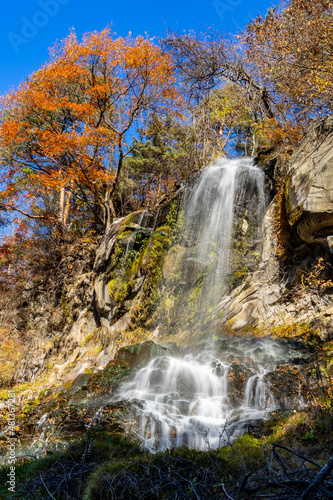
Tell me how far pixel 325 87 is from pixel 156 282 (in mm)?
8364

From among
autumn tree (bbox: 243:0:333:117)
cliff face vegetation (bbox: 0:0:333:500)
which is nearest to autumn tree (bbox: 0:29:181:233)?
cliff face vegetation (bbox: 0:0:333:500)

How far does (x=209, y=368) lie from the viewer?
728 cm

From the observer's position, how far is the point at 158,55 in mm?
13984

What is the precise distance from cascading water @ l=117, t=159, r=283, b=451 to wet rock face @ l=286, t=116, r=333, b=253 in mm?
2528

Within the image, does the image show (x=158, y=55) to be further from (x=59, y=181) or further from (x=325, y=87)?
(x=325, y=87)

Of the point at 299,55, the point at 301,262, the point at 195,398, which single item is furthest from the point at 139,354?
the point at 299,55

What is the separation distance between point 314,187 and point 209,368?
540 centimetres

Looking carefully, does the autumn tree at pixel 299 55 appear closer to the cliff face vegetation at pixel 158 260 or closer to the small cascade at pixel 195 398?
the cliff face vegetation at pixel 158 260

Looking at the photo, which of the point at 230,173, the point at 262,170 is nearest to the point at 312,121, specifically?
the point at 262,170

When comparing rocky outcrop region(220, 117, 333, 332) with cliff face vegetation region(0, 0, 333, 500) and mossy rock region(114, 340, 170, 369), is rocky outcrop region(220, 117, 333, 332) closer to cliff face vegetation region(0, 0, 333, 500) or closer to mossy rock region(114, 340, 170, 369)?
cliff face vegetation region(0, 0, 333, 500)

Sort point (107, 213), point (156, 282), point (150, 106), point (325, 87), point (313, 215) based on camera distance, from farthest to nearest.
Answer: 1. point (107, 213)
2. point (150, 106)
3. point (156, 282)
4. point (325, 87)
5. point (313, 215)

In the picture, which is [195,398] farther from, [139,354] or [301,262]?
[301,262]

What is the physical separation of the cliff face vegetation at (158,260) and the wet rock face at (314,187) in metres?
0.05

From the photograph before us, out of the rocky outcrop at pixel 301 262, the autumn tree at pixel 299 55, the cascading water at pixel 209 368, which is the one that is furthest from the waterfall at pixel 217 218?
the autumn tree at pixel 299 55
